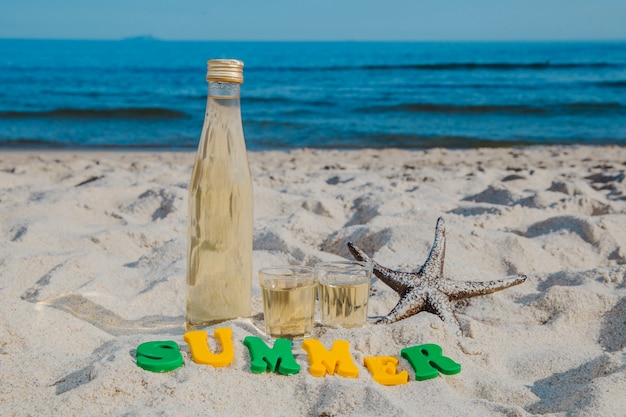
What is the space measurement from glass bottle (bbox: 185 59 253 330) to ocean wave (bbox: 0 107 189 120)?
443 inches

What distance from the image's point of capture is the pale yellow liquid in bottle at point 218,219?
79.6 inches

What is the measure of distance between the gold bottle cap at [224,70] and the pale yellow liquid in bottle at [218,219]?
0.08 m

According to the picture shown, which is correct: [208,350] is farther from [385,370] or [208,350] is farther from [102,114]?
[102,114]

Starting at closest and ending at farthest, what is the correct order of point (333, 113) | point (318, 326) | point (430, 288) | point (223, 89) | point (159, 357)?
point (159, 357)
point (223, 89)
point (318, 326)
point (430, 288)
point (333, 113)

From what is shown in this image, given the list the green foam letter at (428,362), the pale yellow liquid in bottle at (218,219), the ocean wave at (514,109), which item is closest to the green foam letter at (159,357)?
the pale yellow liquid in bottle at (218,219)

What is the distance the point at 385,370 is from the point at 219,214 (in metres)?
0.67

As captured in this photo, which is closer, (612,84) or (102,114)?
(102,114)

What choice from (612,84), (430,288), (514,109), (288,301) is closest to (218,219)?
(288,301)

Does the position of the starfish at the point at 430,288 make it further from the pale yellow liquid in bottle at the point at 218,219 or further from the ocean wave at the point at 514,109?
the ocean wave at the point at 514,109

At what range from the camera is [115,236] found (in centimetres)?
336

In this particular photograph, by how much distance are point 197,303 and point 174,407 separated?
515 millimetres

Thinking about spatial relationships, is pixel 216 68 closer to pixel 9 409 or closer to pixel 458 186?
pixel 9 409

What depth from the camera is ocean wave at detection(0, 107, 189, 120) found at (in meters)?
12.5

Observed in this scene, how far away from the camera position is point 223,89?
2.00m
